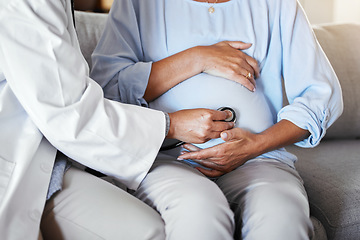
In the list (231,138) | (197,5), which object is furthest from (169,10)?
(231,138)

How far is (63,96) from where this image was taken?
37.5 inches

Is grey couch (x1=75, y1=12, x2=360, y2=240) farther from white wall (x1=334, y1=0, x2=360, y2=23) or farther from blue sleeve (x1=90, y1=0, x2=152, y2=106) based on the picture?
white wall (x1=334, y1=0, x2=360, y2=23)

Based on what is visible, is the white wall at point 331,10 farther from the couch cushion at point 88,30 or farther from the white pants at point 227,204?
the white pants at point 227,204

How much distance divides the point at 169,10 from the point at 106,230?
0.78 metres

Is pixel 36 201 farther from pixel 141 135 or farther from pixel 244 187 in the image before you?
pixel 244 187

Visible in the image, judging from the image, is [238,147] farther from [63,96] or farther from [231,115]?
[63,96]

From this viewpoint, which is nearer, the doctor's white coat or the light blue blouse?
the doctor's white coat

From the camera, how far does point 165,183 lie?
108 centimetres

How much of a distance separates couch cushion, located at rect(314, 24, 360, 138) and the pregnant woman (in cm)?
60

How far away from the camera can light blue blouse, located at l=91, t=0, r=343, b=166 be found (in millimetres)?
1330

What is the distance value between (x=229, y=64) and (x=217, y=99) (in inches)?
4.6

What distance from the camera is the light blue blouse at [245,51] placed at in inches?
52.4

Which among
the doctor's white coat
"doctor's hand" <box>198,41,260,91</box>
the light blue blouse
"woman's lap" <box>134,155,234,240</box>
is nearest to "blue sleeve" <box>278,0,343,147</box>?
the light blue blouse

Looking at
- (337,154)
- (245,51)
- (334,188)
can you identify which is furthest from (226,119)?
(337,154)
